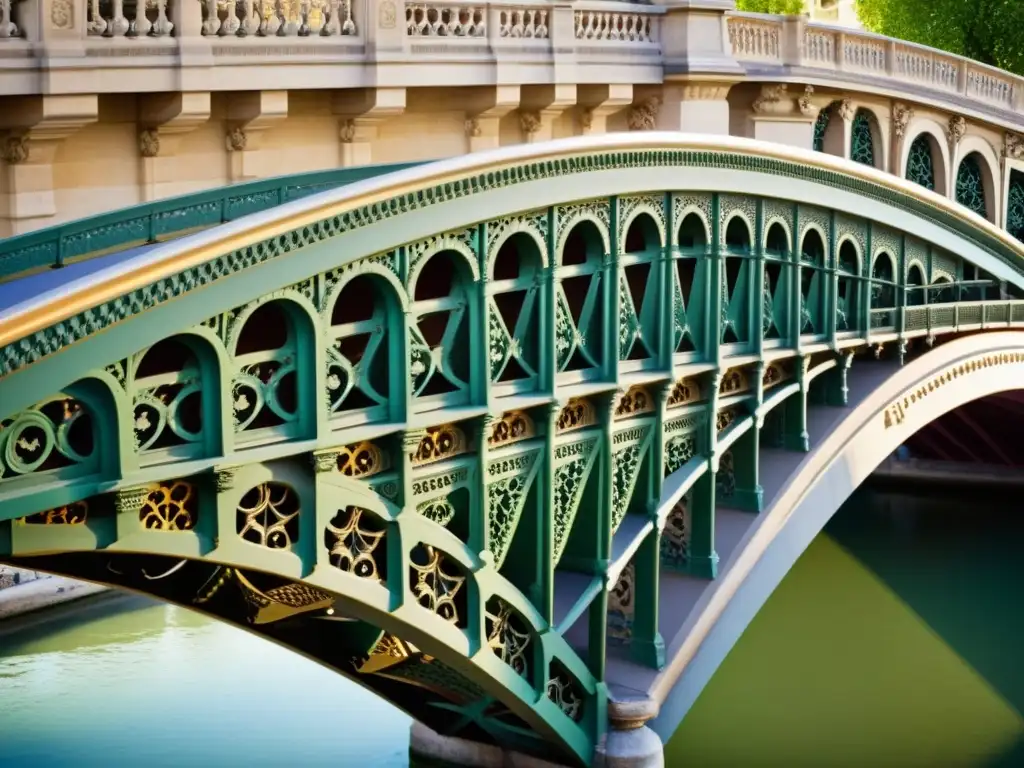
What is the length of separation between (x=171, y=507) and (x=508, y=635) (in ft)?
10.4

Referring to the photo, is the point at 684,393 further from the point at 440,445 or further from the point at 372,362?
the point at 372,362

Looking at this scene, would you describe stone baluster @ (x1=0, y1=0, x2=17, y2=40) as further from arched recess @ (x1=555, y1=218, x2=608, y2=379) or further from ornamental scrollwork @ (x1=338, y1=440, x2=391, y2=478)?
ornamental scrollwork @ (x1=338, y1=440, x2=391, y2=478)

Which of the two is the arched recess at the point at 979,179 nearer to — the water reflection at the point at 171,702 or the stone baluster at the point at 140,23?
the water reflection at the point at 171,702

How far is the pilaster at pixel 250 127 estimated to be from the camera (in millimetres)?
14562

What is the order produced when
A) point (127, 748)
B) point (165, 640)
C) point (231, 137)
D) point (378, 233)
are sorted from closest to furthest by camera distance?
point (378, 233)
point (231, 137)
point (127, 748)
point (165, 640)

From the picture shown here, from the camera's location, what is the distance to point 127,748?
16.2 m

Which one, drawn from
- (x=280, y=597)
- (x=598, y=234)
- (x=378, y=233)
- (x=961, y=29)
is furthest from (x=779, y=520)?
(x=961, y=29)

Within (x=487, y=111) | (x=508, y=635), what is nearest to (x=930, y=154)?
(x=487, y=111)

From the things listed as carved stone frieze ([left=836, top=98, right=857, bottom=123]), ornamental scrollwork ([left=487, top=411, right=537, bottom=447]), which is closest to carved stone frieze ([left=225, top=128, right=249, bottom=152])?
ornamental scrollwork ([left=487, top=411, right=537, bottom=447])

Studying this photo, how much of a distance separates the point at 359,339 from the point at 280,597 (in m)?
1.44

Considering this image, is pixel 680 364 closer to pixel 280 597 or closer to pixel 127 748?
pixel 280 597

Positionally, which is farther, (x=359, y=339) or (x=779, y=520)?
(x=779, y=520)

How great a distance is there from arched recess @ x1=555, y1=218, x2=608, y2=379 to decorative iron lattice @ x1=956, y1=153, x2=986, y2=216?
1254cm

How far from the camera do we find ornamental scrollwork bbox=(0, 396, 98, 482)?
8422mm
